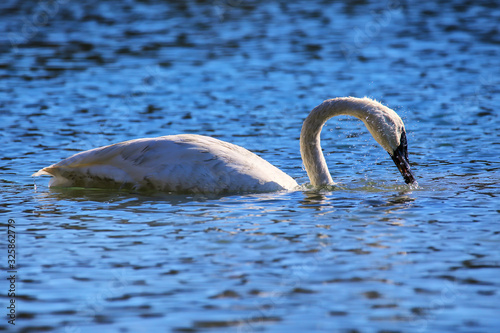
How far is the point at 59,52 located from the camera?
78.0 ft

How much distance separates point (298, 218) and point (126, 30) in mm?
19719

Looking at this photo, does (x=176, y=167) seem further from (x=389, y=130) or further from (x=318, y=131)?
(x=389, y=130)

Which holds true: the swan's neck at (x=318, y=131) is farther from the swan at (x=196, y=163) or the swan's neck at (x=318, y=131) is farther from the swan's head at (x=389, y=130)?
the swan's head at (x=389, y=130)

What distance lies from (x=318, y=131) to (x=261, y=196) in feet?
4.34

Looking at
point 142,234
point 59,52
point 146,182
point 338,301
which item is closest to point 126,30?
point 59,52

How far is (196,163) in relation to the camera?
10.1 m

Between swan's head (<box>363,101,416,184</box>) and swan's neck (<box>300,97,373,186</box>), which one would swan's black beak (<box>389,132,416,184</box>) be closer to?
swan's head (<box>363,101,416,184</box>)

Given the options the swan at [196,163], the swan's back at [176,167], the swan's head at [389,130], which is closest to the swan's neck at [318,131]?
the swan at [196,163]

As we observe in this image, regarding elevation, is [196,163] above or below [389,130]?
below

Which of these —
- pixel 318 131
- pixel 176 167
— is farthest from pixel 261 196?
pixel 318 131

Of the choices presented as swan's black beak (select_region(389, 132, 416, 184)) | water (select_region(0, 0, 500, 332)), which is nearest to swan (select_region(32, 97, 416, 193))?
swan's black beak (select_region(389, 132, 416, 184))

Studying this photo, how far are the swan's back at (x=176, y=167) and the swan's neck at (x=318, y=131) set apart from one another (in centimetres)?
54

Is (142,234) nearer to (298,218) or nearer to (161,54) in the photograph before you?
(298,218)

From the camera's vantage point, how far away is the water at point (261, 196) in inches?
252
